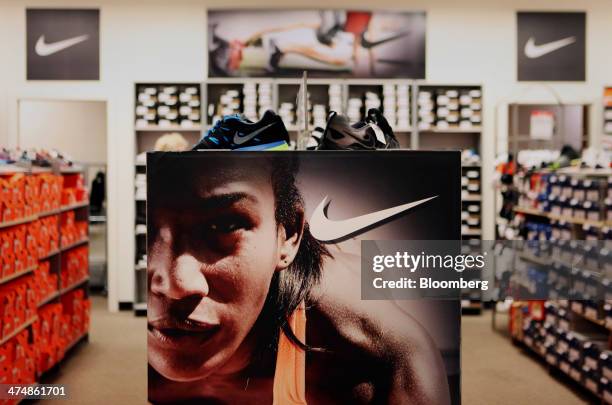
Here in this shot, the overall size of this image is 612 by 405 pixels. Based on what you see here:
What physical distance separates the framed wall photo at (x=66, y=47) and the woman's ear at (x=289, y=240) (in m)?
6.57

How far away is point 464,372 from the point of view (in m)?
5.39

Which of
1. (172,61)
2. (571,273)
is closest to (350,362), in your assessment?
(571,273)

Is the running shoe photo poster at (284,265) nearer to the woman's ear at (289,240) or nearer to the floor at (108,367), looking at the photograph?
the woman's ear at (289,240)

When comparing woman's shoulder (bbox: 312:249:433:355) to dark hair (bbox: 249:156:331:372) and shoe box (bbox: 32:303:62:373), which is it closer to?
dark hair (bbox: 249:156:331:372)

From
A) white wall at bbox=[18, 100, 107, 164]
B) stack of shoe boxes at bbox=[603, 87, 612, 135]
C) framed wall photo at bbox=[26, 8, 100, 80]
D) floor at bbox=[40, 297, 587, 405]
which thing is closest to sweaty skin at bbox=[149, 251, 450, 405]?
floor at bbox=[40, 297, 587, 405]

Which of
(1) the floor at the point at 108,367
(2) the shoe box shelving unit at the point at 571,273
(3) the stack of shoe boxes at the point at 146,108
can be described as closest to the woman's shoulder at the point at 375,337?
(2) the shoe box shelving unit at the point at 571,273

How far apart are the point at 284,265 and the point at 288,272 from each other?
0.9 inches

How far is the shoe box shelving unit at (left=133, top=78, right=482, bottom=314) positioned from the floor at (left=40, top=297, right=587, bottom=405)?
1240 millimetres

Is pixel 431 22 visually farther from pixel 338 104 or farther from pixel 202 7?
pixel 202 7

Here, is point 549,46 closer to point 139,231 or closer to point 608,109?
point 608,109

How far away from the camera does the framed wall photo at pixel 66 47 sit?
7.86m

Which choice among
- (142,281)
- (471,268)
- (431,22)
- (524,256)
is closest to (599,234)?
(524,256)

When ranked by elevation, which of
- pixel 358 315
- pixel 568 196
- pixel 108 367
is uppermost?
pixel 568 196

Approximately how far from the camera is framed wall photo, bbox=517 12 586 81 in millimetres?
8031
